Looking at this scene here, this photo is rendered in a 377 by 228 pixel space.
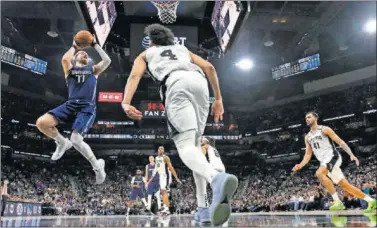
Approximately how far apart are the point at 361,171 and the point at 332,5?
1343 centimetres

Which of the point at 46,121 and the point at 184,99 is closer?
the point at 184,99

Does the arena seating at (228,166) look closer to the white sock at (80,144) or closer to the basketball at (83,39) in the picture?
the white sock at (80,144)

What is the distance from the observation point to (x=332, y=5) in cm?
1403

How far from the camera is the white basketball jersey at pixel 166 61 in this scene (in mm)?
2955

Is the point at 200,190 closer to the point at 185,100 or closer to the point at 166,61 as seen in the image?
the point at 185,100

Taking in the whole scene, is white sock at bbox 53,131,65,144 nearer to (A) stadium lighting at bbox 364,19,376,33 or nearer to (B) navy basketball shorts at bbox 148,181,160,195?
(B) navy basketball shorts at bbox 148,181,160,195

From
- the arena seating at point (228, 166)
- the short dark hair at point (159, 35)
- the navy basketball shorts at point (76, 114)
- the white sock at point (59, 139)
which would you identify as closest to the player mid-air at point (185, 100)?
the short dark hair at point (159, 35)

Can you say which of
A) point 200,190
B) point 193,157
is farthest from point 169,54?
point 200,190

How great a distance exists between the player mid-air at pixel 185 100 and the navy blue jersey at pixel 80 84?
1863mm

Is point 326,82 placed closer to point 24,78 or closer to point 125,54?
point 125,54

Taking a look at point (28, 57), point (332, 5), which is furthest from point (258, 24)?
point (28, 57)

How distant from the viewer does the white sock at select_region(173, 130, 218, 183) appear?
2.70 metres

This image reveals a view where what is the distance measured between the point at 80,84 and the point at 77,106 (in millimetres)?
287

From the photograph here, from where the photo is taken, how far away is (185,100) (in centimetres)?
281
